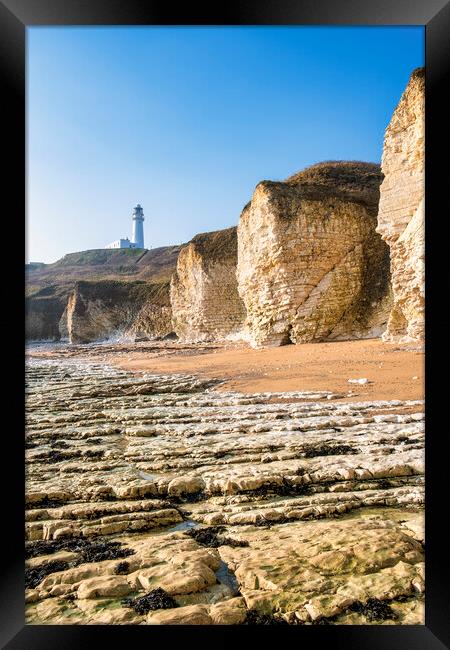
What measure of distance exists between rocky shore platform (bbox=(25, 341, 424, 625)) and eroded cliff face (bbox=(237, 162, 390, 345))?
36.6 ft

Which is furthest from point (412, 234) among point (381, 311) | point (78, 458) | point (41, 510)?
point (41, 510)

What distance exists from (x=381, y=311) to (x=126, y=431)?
13151 millimetres

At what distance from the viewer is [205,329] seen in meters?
28.8

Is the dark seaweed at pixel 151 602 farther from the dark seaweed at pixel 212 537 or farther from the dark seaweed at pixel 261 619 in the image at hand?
the dark seaweed at pixel 212 537

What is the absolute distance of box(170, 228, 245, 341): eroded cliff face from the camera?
1096 inches

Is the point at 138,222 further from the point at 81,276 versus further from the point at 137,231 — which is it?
the point at 81,276

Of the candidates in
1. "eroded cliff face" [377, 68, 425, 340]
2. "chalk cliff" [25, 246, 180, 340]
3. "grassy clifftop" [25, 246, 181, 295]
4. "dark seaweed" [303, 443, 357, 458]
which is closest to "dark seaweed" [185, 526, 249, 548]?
"dark seaweed" [303, 443, 357, 458]

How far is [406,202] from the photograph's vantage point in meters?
11.7

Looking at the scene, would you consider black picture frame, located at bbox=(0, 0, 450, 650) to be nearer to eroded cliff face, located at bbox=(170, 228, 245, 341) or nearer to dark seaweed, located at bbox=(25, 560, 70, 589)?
dark seaweed, located at bbox=(25, 560, 70, 589)

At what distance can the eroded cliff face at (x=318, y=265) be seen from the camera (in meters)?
17.0
